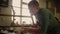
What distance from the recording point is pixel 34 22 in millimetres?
1601

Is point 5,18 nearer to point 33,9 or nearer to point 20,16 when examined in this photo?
point 20,16

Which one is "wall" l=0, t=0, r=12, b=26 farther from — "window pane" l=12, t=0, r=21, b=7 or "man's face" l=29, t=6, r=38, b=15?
"man's face" l=29, t=6, r=38, b=15

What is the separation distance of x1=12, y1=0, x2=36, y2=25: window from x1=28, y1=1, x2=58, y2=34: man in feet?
0.15

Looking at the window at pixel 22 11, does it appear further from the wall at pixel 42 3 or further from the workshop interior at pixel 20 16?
the wall at pixel 42 3

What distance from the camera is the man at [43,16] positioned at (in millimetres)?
1594

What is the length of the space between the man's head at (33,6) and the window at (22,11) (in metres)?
0.03

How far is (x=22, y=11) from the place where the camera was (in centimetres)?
159

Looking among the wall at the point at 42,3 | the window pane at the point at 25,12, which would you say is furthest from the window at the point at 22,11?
the wall at the point at 42,3

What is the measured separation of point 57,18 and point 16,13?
415mm

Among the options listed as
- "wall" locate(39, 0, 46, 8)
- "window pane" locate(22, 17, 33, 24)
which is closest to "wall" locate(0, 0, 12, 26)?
"window pane" locate(22, 17, 33, 24)

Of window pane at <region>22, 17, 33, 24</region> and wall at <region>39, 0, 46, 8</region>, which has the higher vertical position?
wall at <region>39, 0, 46, 8</region>

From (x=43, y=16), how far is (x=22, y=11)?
22 centimetres

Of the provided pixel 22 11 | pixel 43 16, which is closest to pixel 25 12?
pixel 22 11

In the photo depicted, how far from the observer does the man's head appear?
1604mm
